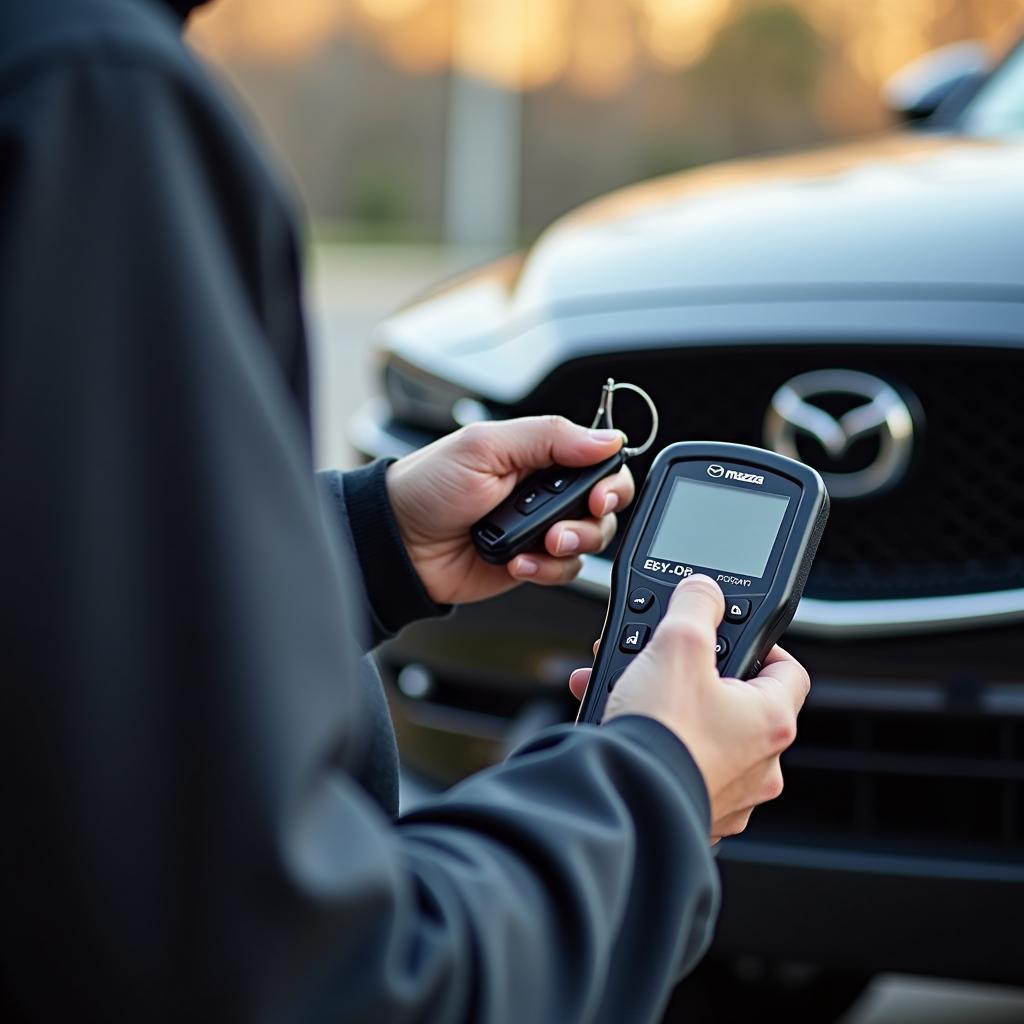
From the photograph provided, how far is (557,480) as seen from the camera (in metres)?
1.48

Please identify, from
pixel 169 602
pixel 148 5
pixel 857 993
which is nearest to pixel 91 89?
pixel 148 5

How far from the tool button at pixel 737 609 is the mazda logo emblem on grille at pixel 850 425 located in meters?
0.93

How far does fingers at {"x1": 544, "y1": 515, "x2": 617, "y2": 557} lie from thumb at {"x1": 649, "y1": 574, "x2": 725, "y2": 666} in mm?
352

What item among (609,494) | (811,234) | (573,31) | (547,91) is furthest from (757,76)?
(609,494)

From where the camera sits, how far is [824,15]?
26.8 meters

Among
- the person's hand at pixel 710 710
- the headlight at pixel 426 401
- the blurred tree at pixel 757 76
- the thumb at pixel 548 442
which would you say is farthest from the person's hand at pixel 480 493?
the blurred tree at pixel 757 76

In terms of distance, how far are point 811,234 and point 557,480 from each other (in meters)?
0.95

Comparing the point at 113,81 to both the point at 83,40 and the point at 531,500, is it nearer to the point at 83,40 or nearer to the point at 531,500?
the point at 83,40

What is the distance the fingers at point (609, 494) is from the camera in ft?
4.82

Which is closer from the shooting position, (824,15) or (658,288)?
(658,288)

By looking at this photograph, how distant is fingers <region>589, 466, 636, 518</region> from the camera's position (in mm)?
1470

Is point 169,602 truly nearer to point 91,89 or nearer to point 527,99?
point 91,89

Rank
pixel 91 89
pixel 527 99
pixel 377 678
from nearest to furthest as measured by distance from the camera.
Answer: pixel 91 89
pixel 377 678
pixel 527 99

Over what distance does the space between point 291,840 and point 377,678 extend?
0.52 metres
